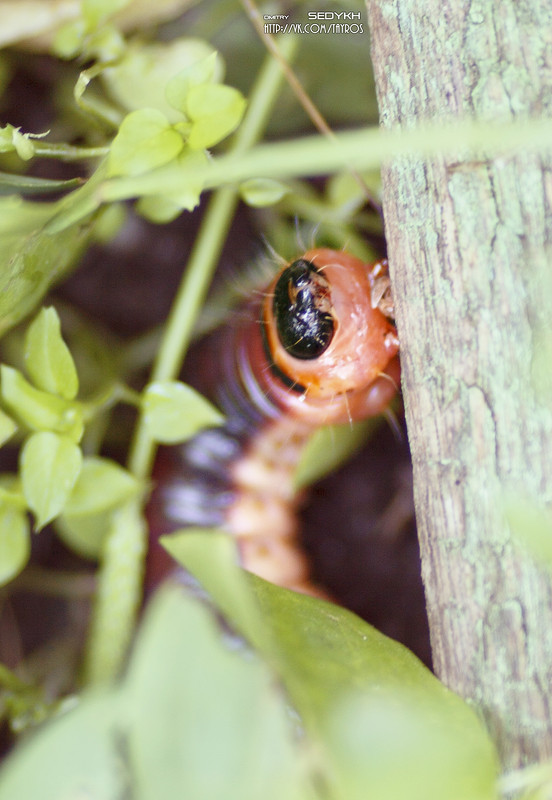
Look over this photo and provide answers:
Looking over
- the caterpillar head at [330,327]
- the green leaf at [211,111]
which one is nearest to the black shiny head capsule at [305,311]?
the caterpillar head at [330,327]

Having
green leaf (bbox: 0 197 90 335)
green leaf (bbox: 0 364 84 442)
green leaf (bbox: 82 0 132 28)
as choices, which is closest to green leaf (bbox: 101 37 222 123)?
green leaf (bbox: 82 0 132 28)

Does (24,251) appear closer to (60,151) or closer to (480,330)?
(60,151)

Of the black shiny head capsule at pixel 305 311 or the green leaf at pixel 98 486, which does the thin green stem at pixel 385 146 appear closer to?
the black shiny head capsule at pixel 305 311

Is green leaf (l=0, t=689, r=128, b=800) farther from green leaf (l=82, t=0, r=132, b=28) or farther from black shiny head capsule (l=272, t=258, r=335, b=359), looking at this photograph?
green leaf (l=82, t=0, r=132, b=28)

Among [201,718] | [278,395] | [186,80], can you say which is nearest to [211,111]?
[186,80]

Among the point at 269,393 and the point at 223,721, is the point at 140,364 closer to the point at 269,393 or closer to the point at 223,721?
the point at 269,393

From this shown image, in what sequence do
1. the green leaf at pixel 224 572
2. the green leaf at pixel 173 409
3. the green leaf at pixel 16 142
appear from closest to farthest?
the green leaf at pixel 224 572 < the green leaf at pixel 16 142 < the green leaf at pixel 173 409
